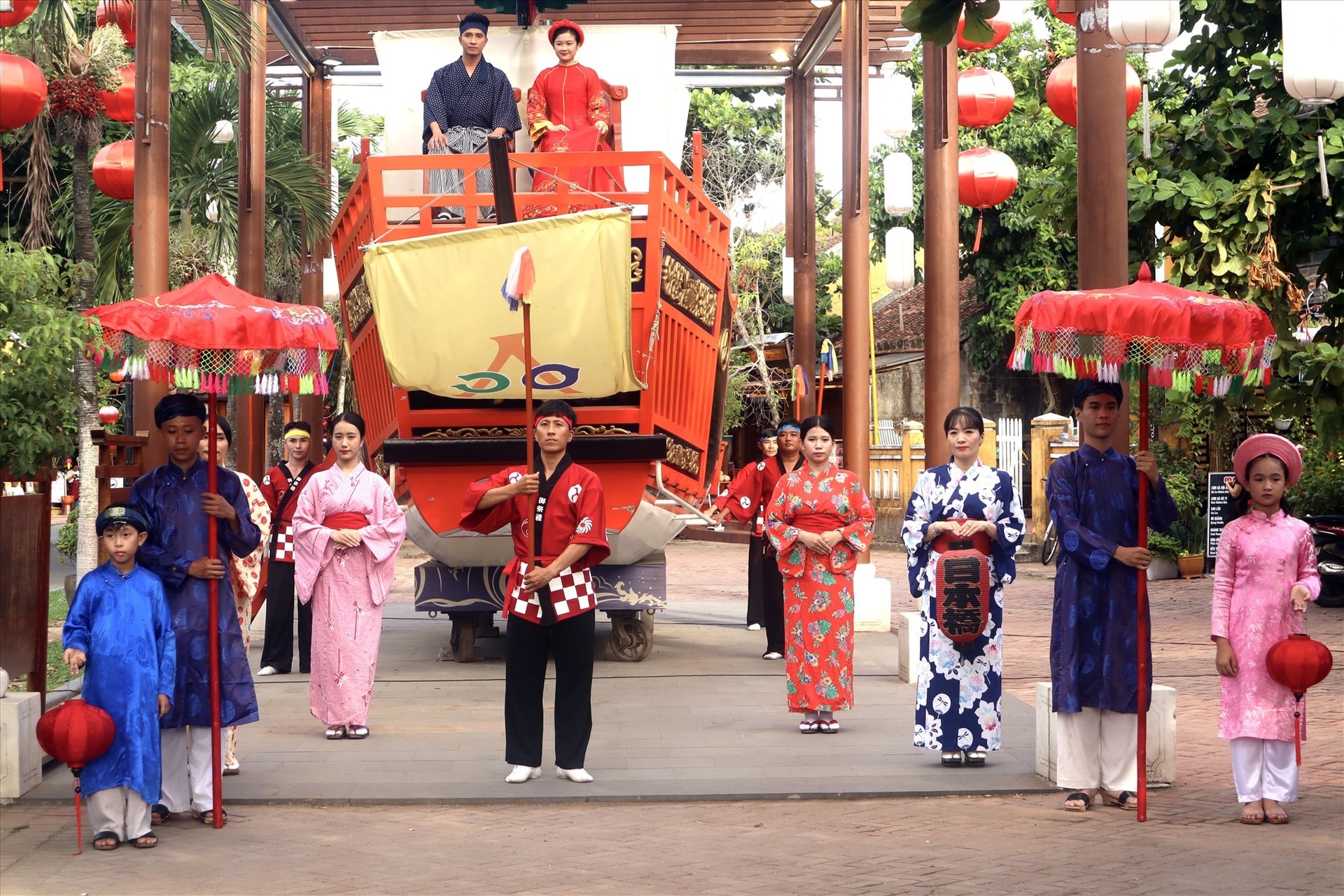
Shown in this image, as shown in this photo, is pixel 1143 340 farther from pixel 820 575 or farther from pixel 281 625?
pixel 281 625

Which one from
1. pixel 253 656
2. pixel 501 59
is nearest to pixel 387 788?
pixel 253 656

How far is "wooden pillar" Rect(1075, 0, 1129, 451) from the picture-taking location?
6688 millimetres

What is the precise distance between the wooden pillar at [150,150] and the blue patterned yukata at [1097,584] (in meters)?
5.10

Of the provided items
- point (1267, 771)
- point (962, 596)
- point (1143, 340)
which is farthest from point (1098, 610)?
point (1143, 340)

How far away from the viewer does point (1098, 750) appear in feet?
20.0

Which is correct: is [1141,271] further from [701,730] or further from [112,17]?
[112,17]

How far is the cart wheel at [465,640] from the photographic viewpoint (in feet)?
34.9

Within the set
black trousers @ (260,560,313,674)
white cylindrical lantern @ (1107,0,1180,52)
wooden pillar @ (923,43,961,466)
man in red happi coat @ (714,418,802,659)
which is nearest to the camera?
white cylindrical lantern @ (1107,0,1180,52)

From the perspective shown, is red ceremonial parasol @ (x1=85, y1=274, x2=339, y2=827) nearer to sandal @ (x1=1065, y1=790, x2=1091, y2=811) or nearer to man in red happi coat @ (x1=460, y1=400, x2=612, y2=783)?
man in red happi coat @ (x1=460, y1=400, x2=612, y2=783)

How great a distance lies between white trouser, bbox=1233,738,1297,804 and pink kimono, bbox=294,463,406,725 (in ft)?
13.6

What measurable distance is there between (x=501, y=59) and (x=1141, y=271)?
8.18 meters

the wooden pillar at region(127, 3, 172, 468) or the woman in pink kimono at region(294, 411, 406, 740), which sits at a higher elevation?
the wooden pillar at region(127, 3, 172, 468)

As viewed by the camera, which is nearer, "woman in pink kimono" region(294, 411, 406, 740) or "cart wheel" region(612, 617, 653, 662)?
"woman in pink kimono" region(294, 411, 406, 740)

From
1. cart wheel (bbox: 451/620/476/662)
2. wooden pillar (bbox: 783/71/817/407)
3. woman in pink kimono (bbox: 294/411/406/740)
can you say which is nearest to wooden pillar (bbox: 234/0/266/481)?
cart wheel (bbox: 451/620/476/662)
